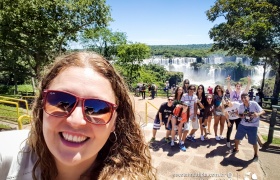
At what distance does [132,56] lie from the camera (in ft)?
117

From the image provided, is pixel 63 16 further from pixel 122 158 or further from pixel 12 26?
pixel 122 158

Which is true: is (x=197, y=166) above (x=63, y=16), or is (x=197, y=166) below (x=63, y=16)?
below

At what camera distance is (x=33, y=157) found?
1.42m

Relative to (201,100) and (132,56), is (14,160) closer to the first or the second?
(201,100)

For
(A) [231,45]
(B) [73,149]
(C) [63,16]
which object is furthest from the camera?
(A) [231,45]

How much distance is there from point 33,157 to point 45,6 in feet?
48.9

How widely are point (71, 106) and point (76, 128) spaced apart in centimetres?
13

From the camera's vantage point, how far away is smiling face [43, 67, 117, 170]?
1.17m

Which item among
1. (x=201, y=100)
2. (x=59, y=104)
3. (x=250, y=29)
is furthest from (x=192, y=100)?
(x=250, y=29)

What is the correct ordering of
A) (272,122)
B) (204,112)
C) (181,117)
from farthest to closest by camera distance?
(204,112) → (272,122) → (181,117)

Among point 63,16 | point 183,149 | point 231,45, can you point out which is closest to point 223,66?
Answer: point 231,45

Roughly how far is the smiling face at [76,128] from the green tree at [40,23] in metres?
A: 14.4

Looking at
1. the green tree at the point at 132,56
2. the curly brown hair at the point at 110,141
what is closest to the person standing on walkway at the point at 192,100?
the curly brown hair at the point at 110,141

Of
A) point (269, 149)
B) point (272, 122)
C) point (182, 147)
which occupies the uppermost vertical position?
point (272, 122)
